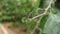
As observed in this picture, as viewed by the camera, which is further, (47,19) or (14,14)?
(14,14)

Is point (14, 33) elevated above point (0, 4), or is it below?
below

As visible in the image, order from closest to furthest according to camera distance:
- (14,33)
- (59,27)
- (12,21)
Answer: (59,27)
(14,33)
(12,21)

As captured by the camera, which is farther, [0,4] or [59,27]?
[0,4]

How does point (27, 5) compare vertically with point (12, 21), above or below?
above

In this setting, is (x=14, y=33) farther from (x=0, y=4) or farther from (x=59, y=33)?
(x=59, y=33)

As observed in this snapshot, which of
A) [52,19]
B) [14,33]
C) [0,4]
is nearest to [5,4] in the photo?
[0,4]

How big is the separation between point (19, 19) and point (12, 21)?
0.15 metres

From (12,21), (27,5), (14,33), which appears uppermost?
(27,5)

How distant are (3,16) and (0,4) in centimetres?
25

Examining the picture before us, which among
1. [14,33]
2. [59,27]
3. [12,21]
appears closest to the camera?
[59,27]

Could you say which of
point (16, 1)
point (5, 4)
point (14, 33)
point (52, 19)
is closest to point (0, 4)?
point (5, 4)

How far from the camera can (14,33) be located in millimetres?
2848

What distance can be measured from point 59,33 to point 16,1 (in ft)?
6.46

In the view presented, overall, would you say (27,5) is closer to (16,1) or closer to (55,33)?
(16,1)
